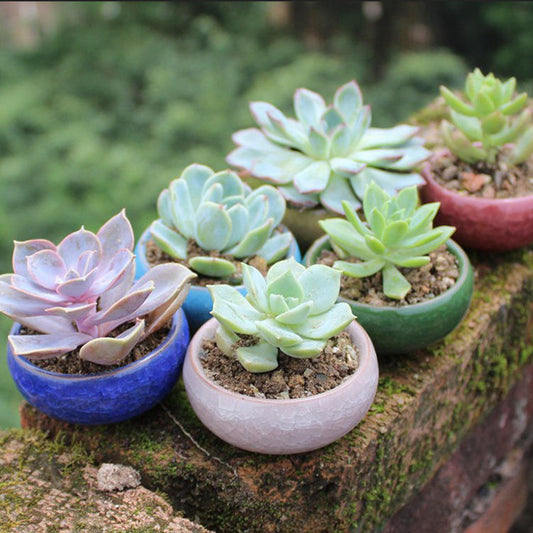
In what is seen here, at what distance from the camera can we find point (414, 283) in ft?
4.55

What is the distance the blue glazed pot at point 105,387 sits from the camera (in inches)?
46.3

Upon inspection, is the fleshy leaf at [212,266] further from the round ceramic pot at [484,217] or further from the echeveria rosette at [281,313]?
the round ceramic pot at [484,217]

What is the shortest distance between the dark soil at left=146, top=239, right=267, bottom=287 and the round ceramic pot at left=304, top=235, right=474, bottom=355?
0.61 feet

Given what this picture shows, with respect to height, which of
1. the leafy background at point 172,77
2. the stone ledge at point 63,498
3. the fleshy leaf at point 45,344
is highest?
the fleshy leaf at point 45,344

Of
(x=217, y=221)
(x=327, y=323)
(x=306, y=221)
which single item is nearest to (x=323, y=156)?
(x=306, y=221)

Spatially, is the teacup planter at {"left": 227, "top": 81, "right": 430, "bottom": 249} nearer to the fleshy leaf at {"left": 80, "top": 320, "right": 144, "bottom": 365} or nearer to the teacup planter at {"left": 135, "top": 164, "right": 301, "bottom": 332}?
the teacup planter at {"left": 135, "top": 164, "right": 301, "bottom": 332}

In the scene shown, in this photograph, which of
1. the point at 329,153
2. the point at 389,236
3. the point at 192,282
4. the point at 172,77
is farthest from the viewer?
the point at 172,77

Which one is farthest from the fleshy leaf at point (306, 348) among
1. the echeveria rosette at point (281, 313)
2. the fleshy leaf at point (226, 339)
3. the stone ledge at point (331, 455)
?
the stone ledge at point (331, 455)

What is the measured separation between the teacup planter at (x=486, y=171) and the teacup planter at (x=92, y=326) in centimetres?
A: 73

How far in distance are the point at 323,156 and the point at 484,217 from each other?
39 cm

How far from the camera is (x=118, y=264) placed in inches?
47.1

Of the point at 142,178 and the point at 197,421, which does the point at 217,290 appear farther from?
the point at 142,178

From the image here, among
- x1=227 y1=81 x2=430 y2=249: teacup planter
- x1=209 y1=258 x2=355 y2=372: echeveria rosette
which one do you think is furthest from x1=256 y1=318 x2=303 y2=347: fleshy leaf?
x1=227 y1=81 x2=430 y2=249: teacup planter

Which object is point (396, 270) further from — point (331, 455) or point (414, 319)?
point (331, 455)
